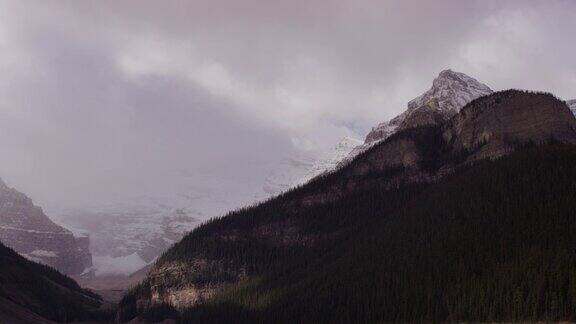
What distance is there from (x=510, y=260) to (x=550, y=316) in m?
22.3

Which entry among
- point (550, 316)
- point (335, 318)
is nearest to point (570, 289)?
point (550, 316)

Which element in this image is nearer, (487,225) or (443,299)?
(443,299)

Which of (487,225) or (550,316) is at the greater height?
(487,225)

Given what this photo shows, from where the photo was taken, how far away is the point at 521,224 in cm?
19225

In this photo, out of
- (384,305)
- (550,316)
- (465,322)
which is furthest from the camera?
(384,305)

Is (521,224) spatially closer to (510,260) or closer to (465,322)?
(510,260)

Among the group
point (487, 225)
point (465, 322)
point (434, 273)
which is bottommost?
point (465, 322)

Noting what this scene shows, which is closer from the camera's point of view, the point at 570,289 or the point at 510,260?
the point at 570,289

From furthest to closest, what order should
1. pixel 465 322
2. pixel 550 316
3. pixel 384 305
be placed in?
1. pixel 384 305
2. pixel 465 322
3. pixel 550 316

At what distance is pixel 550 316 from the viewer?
6348 inches

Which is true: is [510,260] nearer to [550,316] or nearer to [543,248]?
[543,248]

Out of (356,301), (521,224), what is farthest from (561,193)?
(356,301)

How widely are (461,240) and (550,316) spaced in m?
40.0

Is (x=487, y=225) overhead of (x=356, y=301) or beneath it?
overhead
